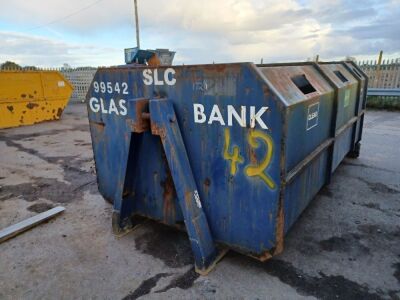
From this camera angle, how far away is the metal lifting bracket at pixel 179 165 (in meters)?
2.29

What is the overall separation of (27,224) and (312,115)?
2.96 meters

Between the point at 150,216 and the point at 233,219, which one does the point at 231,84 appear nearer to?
the point at 233,219

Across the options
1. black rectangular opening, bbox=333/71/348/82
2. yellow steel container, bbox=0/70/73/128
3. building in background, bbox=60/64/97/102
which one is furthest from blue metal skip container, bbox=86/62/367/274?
building in background, bbox=60/64/97/102

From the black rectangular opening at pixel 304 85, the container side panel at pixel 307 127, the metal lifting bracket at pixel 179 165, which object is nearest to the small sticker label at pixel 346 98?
the container side panel at pixel 307 127

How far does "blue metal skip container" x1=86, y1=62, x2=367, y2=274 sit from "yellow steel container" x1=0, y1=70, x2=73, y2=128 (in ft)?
23.5

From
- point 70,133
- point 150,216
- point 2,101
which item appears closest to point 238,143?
point 150,216

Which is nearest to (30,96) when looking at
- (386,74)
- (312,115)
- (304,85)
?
(304,85)

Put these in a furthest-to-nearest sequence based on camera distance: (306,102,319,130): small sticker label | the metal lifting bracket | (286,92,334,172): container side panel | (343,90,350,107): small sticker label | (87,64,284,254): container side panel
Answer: (343,90,350,107): small sticker label < (306,102,319,130): small sticker label < the metal lifting bracket < (286,92,334,172): container side panel < (87,64,284,254): container side panel

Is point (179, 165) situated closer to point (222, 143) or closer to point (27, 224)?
point (222, 143)

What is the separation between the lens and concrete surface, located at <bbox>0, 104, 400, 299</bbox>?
2.17 meters

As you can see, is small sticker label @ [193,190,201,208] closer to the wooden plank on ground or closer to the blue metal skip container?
the blue metal skip container

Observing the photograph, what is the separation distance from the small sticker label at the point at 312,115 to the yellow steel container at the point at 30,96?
29.0 feet

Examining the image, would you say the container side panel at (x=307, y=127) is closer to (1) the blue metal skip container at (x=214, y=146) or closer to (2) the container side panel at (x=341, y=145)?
(1) the blue metal skip container at (x=214, y=146)

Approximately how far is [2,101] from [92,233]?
7449 mm
